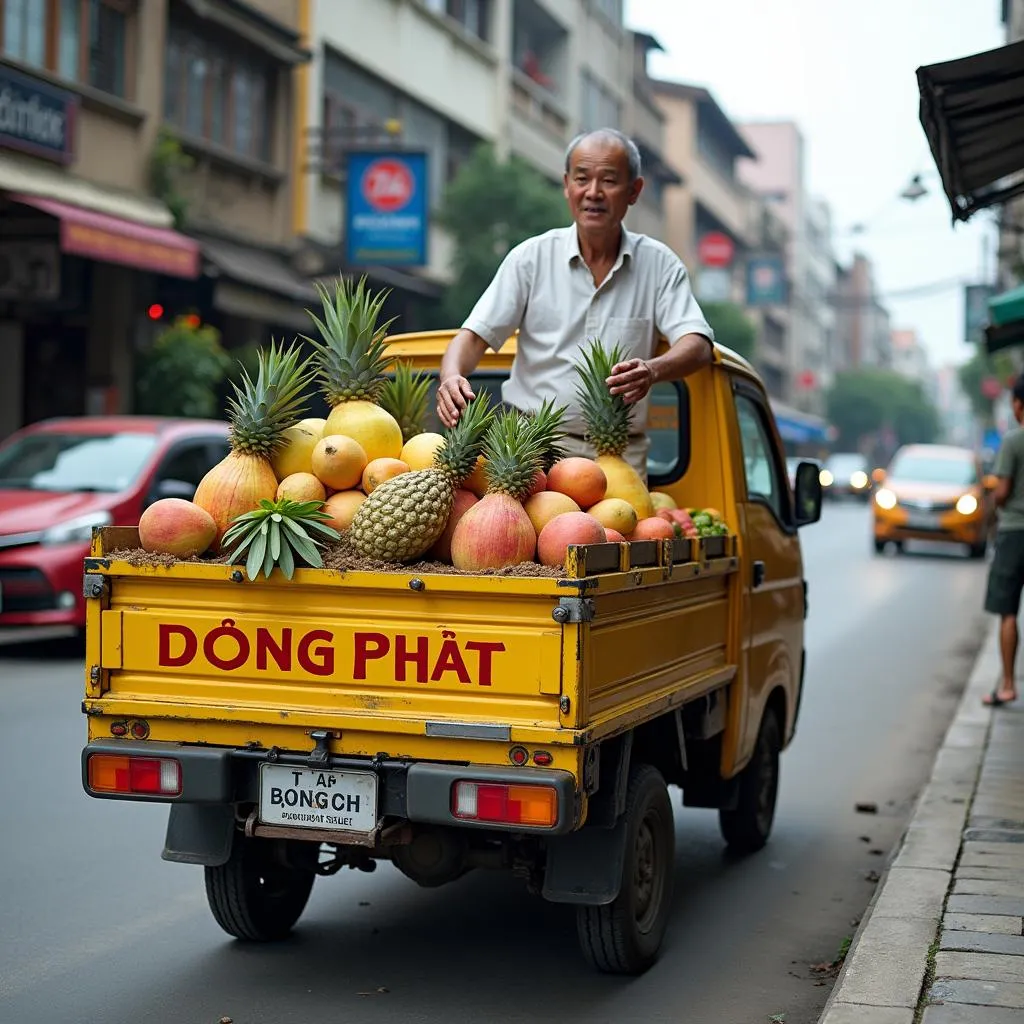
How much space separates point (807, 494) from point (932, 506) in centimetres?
2062

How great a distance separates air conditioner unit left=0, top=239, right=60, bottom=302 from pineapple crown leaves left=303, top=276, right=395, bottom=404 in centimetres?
1445

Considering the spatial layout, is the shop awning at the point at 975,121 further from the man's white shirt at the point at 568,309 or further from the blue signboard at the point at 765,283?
the blue signboard at the point at 765,283

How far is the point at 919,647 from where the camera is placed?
1535cm

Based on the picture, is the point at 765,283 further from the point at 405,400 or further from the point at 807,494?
the point at 405,400

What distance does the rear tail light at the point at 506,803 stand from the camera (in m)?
4.26

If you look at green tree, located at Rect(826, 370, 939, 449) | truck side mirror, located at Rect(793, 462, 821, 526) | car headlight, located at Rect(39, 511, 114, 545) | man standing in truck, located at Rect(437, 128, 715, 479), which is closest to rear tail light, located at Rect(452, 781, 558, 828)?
man standing in truck, located at Rect(437, 128, 715, 479)

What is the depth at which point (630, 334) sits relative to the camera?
589 centimetres

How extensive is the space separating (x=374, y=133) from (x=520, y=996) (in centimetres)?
2259

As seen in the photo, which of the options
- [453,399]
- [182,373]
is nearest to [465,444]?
[453,399]

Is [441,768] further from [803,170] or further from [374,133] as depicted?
[803,170]

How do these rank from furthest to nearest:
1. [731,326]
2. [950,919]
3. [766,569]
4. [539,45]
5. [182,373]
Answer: [731,326] < [539,45] < [182,373] < [766,569] < [950,919]

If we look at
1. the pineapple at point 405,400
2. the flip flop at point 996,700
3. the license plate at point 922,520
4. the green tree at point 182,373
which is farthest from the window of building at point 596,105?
the pineapple at point 405,400

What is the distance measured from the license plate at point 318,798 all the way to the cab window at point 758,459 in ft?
7.86

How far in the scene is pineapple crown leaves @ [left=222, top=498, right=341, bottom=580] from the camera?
448cm
